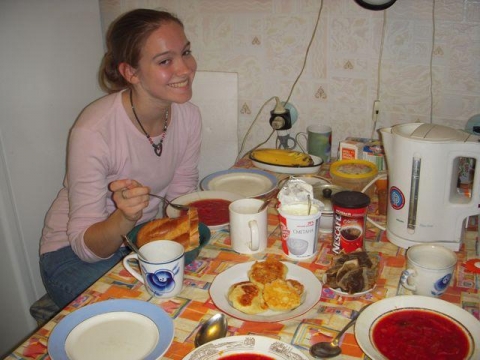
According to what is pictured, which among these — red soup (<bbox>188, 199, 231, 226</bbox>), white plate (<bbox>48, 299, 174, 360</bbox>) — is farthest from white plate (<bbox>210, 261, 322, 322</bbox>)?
red soup (<bbox>188, 199, 231, 226</bbox>)

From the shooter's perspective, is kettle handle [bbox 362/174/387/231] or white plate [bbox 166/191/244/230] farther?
white plate [bbox 166/191/244/230]

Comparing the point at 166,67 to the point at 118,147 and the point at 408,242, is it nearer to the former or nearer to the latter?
the point at 118,147

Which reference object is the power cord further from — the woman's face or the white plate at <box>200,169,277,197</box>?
the woman's face

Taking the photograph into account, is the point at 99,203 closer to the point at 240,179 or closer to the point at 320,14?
the point at 240,179

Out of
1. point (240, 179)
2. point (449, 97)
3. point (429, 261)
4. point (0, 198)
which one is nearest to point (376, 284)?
point (429, 261)

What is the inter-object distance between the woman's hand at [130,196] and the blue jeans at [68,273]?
0.28 meters

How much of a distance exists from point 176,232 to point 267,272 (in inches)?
9.7

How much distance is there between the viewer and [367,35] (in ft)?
5.90

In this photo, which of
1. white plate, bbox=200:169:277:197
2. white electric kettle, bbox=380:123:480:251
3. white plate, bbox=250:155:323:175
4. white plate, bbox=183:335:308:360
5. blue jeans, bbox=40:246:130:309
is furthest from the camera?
white plate, bbox=250:155:323:175

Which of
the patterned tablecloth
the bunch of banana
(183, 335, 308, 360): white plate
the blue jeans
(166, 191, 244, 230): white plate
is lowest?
the blue jeans

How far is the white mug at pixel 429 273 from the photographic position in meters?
0.94

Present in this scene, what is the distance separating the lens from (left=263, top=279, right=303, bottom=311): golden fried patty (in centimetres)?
92

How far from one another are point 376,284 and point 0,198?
136cm

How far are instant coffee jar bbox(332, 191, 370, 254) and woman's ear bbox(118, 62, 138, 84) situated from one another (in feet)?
2.41
